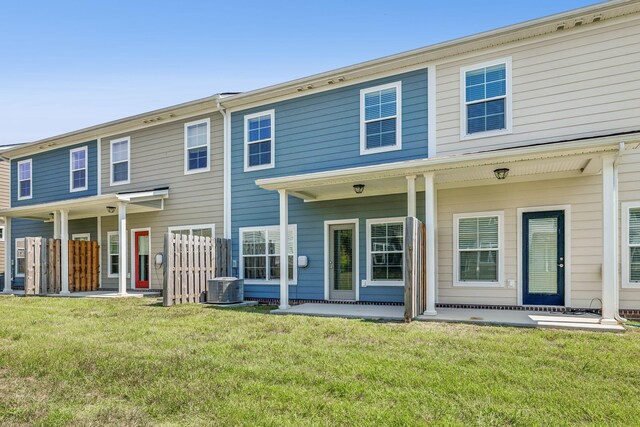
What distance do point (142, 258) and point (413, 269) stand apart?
9.35 metres

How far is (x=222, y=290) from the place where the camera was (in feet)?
32.7

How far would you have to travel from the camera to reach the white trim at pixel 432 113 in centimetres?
882

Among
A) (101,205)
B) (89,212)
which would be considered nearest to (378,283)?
(101,205)

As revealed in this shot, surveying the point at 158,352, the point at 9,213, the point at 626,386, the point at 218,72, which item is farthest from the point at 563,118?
the point at 9,213

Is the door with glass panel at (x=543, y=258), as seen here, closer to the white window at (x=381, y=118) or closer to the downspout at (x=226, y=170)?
the white window at (x=381, y=118)

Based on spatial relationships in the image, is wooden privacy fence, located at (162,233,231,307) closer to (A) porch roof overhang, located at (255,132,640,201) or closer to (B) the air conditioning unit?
(B) the air conditioning unit

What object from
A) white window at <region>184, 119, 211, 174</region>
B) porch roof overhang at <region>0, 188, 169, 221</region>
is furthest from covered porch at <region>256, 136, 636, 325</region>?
porch roof overhang at <region>0, 188, 169, 221</region>

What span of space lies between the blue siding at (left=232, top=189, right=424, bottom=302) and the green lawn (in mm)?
3135

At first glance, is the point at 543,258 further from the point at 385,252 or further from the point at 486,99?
the point at 486,99

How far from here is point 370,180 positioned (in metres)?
8.33

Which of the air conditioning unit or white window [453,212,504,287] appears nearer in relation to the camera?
white window [453,212,504,287]

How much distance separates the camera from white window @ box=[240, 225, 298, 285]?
10461 millimetres

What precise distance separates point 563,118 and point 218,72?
30.5 ft

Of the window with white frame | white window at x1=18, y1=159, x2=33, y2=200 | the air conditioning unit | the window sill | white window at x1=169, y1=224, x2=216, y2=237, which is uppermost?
the window with white frame
